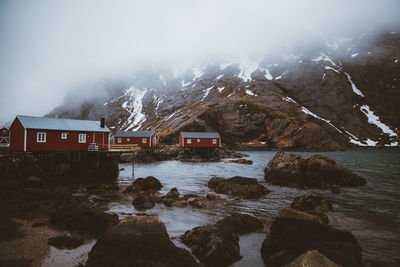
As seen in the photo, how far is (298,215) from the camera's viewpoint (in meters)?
9.89

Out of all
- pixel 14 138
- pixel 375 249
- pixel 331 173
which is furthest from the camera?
pixel 14 138

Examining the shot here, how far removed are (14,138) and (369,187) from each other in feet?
138

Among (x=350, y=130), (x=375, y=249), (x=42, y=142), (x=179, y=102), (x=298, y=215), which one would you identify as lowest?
(x=375, y=249)

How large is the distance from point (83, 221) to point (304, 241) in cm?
1056

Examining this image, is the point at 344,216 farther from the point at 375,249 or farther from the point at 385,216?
the point at 375,249

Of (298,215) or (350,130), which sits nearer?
(298,215)

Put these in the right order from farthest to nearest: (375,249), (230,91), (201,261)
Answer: (230,91)
(375,249)
(201,261)

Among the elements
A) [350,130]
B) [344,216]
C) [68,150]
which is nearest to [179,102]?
[350,130]

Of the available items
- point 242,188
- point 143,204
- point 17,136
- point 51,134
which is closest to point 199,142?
point 51,134

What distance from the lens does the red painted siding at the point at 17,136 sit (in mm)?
28973

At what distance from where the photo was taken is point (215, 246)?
380 inches

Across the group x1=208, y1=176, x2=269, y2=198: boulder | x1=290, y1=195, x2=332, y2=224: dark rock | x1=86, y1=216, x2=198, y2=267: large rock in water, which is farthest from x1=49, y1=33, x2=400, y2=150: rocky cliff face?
x1=86, y1=216, x2=198, y2=267: large rock in water

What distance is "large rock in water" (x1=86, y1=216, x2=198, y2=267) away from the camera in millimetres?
8008

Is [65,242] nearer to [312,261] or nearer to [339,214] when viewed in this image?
[312,261]
